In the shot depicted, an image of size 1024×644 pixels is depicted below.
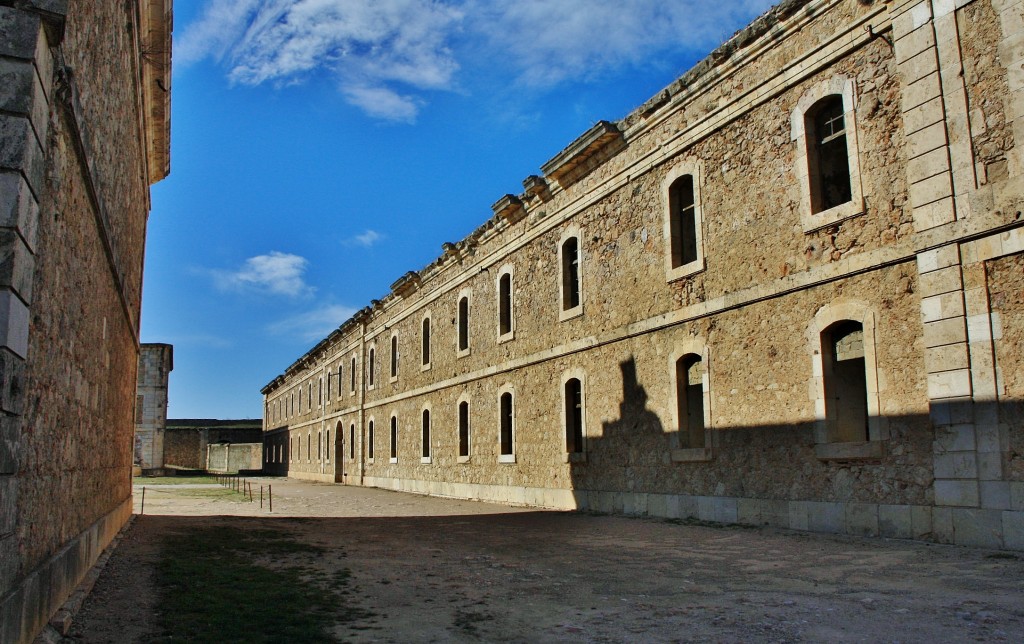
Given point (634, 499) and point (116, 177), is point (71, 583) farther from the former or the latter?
point (634, 499)

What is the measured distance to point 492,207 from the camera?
1984cm

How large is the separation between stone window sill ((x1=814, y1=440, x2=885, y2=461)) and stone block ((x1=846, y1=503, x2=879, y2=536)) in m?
0.57

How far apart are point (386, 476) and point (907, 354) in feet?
74.2

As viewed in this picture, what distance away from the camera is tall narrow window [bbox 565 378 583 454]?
16.4 metres

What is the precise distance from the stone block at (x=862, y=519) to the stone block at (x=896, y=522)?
8 centimetres

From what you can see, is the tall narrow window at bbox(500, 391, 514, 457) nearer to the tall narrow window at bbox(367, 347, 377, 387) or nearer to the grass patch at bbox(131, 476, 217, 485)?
the tall narrow window at bbox(367, 347, 377, 387)

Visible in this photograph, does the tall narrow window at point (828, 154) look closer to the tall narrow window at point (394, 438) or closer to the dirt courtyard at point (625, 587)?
the dirt courtyard at point (625, 587)

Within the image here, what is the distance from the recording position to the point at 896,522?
361 inches

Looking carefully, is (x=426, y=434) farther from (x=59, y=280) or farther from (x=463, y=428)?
(x=59, y=280)

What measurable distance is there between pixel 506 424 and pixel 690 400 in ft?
23.9

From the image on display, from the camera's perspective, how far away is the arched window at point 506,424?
63.7ft

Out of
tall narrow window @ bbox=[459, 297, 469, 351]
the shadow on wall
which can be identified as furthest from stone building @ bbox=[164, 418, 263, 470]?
the shadow on wall

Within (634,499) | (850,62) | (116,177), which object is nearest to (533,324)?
(634,499)

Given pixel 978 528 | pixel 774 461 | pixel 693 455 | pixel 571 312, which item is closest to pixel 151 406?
pixel 571 312
